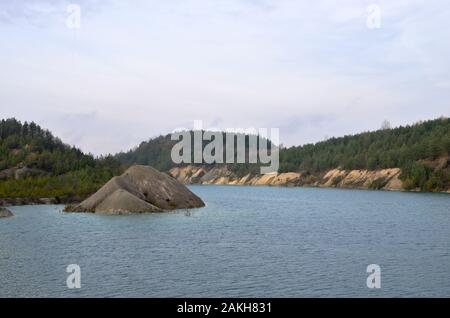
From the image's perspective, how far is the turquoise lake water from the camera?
33.6m

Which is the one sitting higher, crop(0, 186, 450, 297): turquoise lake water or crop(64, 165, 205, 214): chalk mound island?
crop(64, 165, 205, 214): chalk mound island

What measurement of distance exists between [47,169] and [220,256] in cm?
11209

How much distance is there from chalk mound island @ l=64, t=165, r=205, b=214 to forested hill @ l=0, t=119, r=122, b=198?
2830cm

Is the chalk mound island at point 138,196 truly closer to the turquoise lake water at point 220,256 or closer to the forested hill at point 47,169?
the turquoise lake water at point 220,256

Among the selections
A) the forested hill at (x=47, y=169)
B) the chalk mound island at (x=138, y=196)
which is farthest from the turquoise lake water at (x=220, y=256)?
the forested hill at (x=47, y=169)

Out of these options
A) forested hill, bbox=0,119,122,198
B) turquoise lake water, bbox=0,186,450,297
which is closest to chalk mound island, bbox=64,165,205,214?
turquoise lake water, bbox=0,186,450,297

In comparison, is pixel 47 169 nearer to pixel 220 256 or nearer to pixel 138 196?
pixel 138 196

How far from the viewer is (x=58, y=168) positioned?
143 meters

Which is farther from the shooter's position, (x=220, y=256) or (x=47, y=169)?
(x=47, y=169)

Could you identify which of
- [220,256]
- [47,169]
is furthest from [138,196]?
[47,169]

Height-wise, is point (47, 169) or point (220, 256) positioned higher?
point (47, 169)

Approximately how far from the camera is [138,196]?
3435 inches

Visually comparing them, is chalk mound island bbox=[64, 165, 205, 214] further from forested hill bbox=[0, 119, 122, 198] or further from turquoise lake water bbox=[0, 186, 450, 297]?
forested hill bbox=[0, 119, 122, 198]
